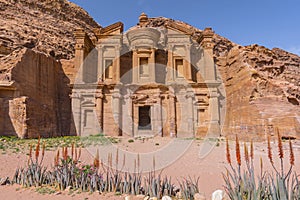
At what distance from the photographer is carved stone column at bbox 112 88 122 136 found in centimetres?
2022

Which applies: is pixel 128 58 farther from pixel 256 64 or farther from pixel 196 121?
pixel 256 64

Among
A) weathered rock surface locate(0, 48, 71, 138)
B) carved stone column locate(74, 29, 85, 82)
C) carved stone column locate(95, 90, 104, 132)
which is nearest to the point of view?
weathered rock surface locate(0, 48, 71, 138)

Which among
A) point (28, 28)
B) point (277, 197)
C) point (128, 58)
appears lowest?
point (277, 197)

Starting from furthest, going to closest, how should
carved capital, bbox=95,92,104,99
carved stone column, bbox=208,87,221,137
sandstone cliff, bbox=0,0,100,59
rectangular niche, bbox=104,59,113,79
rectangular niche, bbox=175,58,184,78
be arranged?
A: sandstone cliff, bbox=0,0,100,59 → rectangular niche, bbox=104,59,113,79 → rectangular niche, bbox=175,58,184,78 → carved capital, bbox=95,92,104,99 → carved stone column, bbox=208,87,221,137

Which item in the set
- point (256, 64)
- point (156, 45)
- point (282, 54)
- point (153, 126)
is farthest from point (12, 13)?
point (282, 54)

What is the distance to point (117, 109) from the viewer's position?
803 inches

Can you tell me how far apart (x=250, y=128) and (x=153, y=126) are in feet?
27.5

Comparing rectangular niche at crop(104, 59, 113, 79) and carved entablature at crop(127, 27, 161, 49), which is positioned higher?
carved entablature at crop(127, 27, 161, 49)

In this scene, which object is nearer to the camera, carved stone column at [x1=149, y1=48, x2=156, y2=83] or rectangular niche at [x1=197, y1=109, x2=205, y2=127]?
rectangular niche at [x1=197, y1=109, x2=205, y2=127]

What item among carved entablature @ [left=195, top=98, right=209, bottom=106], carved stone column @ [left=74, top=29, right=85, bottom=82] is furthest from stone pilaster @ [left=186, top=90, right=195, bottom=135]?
carved stone column @ [left=74, top=29, right=85, bottom=82]

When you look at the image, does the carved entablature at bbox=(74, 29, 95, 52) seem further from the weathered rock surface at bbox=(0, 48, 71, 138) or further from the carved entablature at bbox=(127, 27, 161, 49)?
the carved entablature at bbox=(127, 27, 161, 49)

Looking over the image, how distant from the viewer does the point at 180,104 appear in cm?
2094

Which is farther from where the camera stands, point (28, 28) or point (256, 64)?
point (28, 28)

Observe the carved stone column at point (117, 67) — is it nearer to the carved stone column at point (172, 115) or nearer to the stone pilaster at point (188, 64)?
the carved stone column at point (172, 115)
